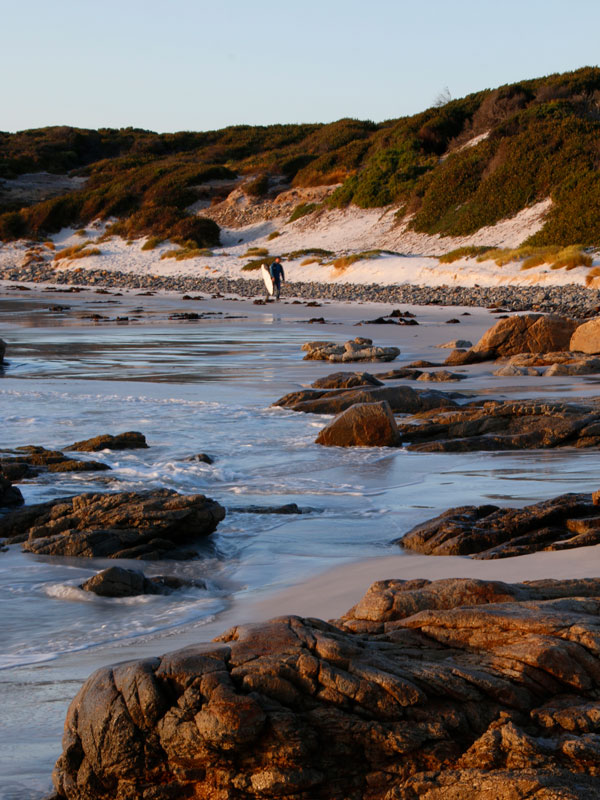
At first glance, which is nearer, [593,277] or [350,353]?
[350,353]

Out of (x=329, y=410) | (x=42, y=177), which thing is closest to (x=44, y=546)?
(x=329, y=410)

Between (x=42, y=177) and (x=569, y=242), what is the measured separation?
49.7 metres

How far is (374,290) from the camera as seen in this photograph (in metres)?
29.2

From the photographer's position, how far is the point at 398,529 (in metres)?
5.94

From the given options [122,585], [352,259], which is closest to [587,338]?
[122,585]

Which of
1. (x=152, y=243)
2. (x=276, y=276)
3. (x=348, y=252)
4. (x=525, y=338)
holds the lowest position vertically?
(x=525, y=338)

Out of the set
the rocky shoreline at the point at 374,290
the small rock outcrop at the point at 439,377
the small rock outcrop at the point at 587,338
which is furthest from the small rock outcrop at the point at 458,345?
the rocky shoreline at the point at 374,290

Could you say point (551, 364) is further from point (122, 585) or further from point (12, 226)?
Result: point (12, 226)

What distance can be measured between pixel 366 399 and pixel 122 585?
5.71 meters

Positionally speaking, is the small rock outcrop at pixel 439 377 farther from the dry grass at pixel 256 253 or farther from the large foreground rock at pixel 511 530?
the dry grass at pixel 256 253

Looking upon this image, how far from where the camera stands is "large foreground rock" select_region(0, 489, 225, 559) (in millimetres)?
5578

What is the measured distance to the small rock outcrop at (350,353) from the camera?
48.5 feet

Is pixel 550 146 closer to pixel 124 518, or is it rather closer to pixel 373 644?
pixel 124 518

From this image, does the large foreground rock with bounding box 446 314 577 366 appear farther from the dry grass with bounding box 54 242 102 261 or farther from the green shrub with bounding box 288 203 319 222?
the dry grass with bounding box 54 242 102 261
